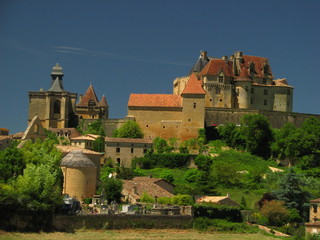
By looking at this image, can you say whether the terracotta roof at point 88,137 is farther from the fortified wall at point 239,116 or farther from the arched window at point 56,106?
the fortified wall at point 239,116

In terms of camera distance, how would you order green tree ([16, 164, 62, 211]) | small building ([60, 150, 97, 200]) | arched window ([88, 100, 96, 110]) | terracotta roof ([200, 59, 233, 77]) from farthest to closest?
1. arched window ([88, 100, 96, 110])
2. terracotta roof ([200, 59, 233, 77])
3. small building ([60, 150, 97, 200])
4. green tree ([16, 164, 62, 211])

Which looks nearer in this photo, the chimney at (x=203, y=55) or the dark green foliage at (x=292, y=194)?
the dark green foliage at (x=292, y=194)

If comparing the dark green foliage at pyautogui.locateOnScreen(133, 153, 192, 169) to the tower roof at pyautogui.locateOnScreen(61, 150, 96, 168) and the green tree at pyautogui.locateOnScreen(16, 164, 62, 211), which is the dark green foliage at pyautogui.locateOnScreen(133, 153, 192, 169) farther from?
the green tree at pyautogui.locateOnScreen(16, 164, 62, 211)

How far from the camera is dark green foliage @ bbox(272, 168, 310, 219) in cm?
5706

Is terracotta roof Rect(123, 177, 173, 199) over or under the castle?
under

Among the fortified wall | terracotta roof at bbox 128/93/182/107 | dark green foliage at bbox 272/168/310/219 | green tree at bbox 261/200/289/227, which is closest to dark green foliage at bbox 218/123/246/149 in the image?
the fortified wall

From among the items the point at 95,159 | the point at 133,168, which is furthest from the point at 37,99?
the point at 95,159

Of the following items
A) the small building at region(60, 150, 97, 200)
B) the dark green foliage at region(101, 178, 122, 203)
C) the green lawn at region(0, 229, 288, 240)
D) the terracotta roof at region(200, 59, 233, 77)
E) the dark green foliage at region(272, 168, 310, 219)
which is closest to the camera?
the green lawn at region(0, 229, 288, 240)

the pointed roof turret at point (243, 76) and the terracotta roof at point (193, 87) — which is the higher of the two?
the pointed roof turret at point (243, 76)

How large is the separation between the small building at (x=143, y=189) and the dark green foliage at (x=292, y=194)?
28.0 ft

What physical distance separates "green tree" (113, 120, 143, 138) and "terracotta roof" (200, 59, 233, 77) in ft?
36.6

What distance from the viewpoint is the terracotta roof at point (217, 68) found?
8606cm

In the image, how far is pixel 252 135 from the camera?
7800cm

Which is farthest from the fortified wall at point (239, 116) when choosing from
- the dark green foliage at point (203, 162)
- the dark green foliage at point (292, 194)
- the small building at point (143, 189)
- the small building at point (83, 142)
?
the dark green foliage at point (292, 194)
